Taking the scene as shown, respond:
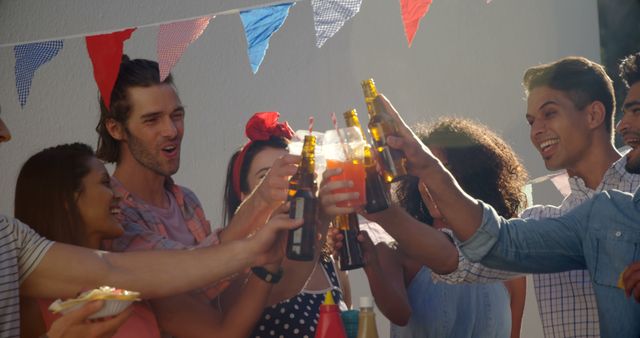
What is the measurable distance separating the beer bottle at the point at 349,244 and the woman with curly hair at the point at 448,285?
0.18m

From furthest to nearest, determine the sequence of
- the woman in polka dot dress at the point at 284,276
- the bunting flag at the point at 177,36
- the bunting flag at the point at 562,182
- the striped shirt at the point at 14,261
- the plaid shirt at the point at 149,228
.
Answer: the bunting flag at the point at 562,182 < the bunting flag at the point at 177,36 < the woman in polka dot dress at the point at 284,276 < the plaid shirt at the point at 149,228 < the striped shirt at the point at 14,261

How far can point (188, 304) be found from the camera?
107 inches

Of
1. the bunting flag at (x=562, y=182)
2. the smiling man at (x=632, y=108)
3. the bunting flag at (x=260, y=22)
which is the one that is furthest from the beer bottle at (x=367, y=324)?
the bunting flag at (x=562, y=182)

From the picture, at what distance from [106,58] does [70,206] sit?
0.84 meters

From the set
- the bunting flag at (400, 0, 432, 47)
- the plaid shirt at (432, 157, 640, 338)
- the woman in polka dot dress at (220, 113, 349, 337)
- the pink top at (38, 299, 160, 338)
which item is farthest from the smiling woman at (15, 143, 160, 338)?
the plaid shirt at (432, 157, 640, 338)

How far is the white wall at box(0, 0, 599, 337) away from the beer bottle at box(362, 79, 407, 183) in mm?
2401

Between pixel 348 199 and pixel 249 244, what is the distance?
32 centimetres

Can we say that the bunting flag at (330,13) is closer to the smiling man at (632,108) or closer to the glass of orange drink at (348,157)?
the glass of orange drink at (348,157)

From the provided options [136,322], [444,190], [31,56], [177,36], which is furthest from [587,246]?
[31,56]

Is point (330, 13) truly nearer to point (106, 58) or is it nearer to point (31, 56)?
point (106, 58)

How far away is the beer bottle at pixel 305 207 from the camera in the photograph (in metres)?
2.37

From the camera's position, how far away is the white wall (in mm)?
4895

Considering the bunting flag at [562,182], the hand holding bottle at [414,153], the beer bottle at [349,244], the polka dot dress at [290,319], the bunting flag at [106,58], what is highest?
the bunting flag at [106,58]

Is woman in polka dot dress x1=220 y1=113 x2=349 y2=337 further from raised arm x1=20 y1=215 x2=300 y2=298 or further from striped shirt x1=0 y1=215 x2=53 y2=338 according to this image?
striped shirt x1=0 y1=215 x2=53 y2=338
